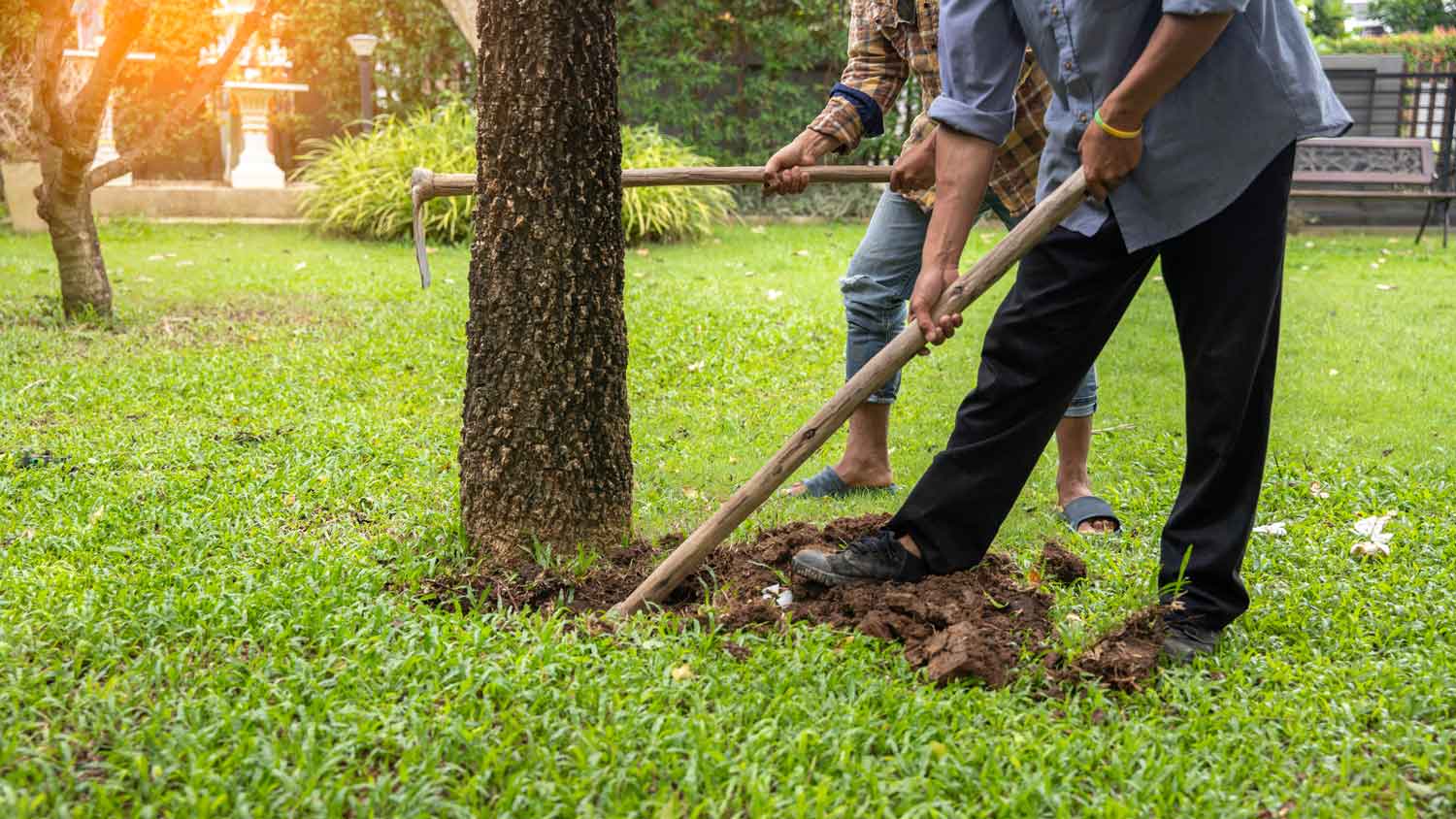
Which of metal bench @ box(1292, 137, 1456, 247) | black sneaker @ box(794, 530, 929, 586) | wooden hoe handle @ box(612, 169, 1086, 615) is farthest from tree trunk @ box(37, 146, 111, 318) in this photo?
metal bench @ box(1292, 137, 1456, 247)

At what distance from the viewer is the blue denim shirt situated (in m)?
2.67

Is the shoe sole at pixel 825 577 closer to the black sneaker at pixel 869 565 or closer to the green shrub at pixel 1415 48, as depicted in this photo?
the black sneaker at pixel 869 565

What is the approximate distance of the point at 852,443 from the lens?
14.0 ft

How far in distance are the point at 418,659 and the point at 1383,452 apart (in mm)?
3601

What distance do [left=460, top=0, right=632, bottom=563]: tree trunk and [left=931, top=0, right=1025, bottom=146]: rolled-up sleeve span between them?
0.84 meters

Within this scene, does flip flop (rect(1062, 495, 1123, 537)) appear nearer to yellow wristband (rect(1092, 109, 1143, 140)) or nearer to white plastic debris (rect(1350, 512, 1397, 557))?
white plastic debris (rect(1350, 512, 1397, 557))

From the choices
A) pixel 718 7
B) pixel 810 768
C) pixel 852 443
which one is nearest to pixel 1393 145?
pixel 718 7

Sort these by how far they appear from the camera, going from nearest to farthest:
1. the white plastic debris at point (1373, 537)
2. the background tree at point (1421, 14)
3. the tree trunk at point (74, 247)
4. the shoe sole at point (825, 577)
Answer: the shoe sole at point (825, 577) < the white plastic debris at point (1373, 537) < the tree trunk at point (74, 247) < the background tree at point (1421, 14)

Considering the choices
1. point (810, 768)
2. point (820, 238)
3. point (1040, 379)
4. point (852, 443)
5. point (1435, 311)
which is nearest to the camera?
point (810, 768)

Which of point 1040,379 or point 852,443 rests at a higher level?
point 1040,379

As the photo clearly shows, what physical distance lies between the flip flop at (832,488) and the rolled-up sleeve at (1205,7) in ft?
6.79

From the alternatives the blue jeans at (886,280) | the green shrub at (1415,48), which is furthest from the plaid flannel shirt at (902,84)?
the green shrub at (1415,48)

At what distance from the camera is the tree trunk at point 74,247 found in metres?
6.78

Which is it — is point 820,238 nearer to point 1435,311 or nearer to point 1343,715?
point 1435,311
